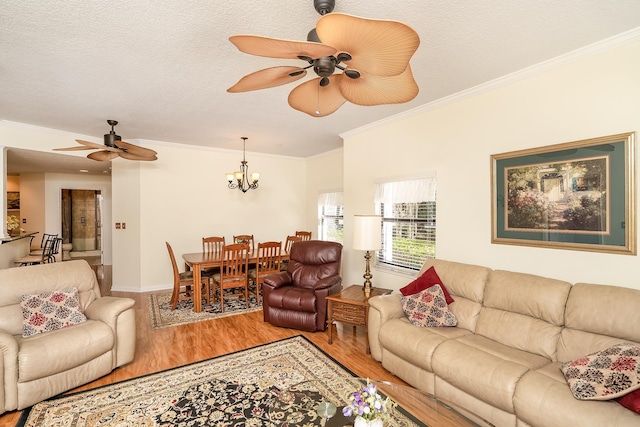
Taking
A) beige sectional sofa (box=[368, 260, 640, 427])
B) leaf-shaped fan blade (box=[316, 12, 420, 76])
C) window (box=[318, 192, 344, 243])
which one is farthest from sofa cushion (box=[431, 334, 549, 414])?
window (box=[318, 192, 344, 243])

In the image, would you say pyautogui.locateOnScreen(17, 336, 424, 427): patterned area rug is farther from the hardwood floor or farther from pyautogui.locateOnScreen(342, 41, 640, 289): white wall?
pyautogui.locateOnScreen(342, 41, 640, 289): white wall

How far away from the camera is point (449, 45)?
229 cm

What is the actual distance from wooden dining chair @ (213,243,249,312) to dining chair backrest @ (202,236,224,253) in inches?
26.1

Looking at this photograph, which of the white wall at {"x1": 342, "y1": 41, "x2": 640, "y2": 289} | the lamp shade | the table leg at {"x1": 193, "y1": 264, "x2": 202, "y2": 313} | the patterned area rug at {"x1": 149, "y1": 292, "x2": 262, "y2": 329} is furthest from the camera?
the table leg at {"x1": 193, "y1": 264, "x2": 202, "y2": 313}

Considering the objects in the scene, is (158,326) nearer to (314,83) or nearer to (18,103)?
(18,103)

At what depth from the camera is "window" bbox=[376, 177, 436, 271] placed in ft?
12.1

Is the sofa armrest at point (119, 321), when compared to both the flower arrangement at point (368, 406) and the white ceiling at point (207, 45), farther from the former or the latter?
the flower arrangement at point (368, 406)

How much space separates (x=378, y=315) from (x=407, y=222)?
1.50m

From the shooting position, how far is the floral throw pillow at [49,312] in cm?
256

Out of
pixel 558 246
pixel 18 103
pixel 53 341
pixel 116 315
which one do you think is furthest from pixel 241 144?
pixel 558 246

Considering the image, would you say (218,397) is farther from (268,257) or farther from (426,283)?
(268,257)

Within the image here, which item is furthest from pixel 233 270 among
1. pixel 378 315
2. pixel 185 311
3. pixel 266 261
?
pixel 378 315

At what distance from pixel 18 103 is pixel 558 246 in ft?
18.8

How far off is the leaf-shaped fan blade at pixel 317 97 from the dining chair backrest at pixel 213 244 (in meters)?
3.68
